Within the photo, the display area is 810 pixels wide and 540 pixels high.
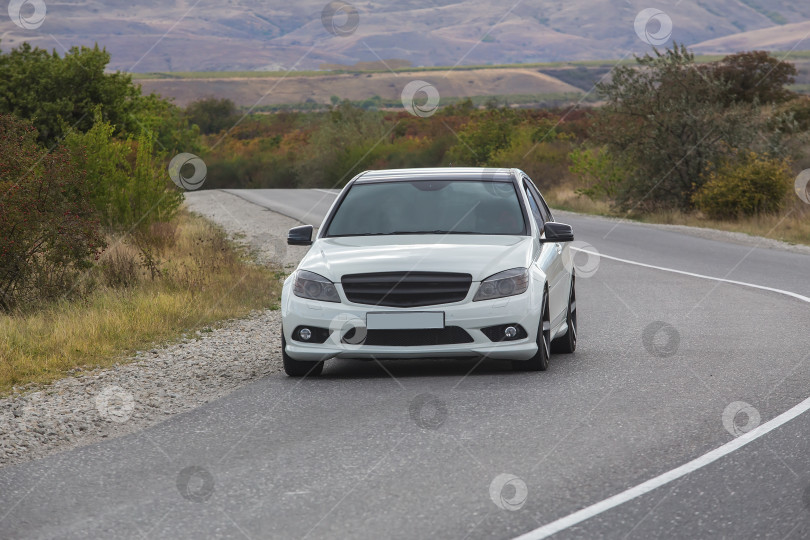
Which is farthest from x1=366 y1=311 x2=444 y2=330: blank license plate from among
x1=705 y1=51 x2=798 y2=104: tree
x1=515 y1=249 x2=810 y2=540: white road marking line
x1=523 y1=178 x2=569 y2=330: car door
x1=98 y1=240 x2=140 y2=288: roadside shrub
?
x1=705 y1=51 x2=798 y2=104: tree

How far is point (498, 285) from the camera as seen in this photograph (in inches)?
323

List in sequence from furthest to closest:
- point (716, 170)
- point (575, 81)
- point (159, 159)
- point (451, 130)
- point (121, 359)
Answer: point (575, 81) < point (451, 130) < point (716, 170) < point (159, 159) < point (121, 359)

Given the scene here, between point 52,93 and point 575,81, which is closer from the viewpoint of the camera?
point 52,93

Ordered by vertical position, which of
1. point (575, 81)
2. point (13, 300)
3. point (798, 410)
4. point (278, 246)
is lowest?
point (575, 81)

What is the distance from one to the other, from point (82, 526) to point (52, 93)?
21.8 m

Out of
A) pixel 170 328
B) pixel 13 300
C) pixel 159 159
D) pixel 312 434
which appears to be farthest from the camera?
pixel 159 159

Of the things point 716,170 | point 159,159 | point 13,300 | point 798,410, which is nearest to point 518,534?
point 798,410

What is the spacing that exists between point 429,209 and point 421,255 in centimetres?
113

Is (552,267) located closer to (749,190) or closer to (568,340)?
(568,340)

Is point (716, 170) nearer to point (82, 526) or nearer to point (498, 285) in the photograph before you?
point (498, 285)

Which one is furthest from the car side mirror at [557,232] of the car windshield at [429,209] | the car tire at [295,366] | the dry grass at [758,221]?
the dry grass at [758,221]

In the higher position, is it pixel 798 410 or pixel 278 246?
pixel 798 410

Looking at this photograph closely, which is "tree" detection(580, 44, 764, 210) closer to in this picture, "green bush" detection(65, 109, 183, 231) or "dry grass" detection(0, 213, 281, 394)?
"green bush" detection(65, 109, 183, 231)

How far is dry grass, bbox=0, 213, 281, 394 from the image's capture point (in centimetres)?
964
